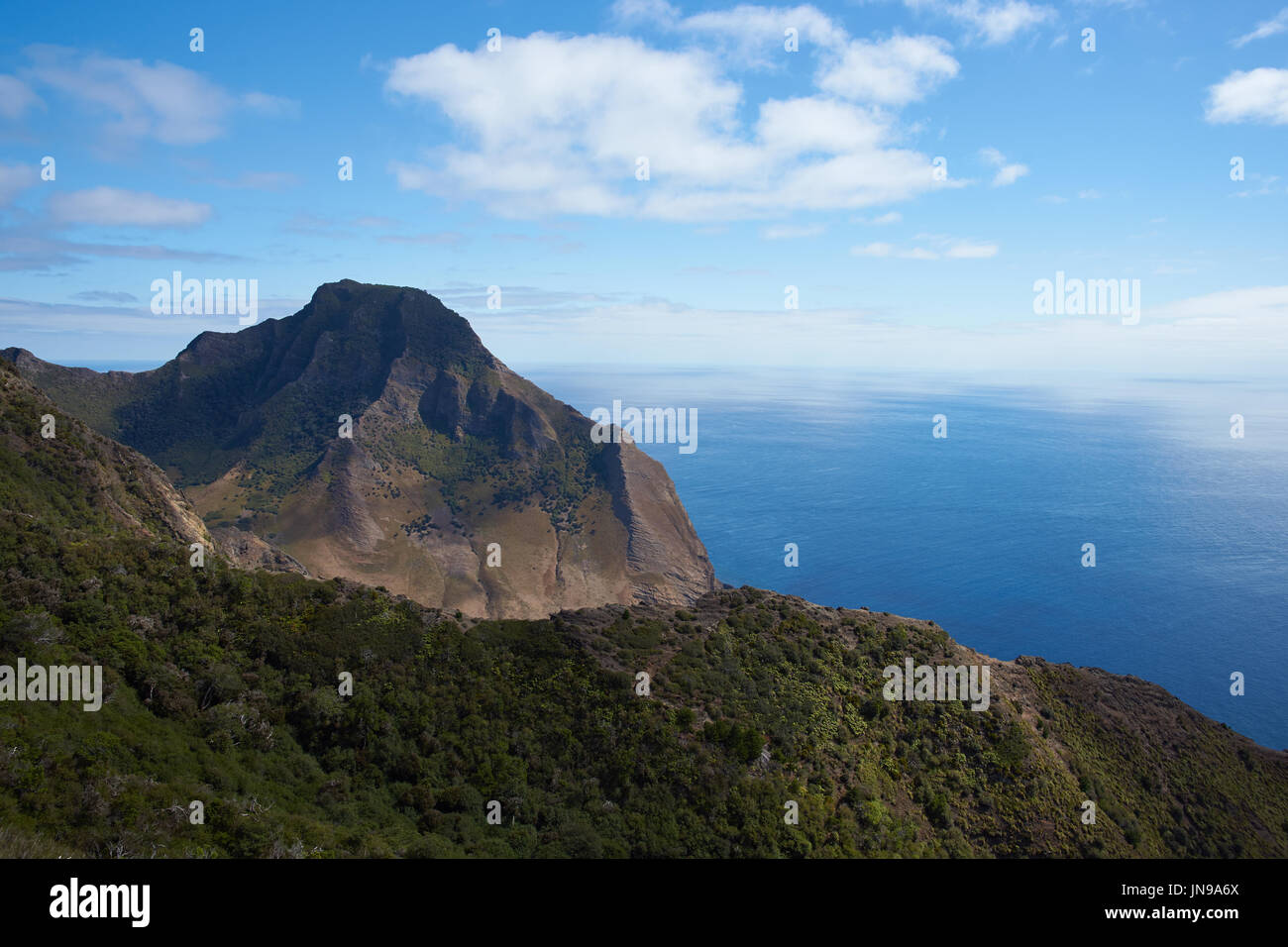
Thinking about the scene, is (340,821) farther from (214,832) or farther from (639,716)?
(639,716)

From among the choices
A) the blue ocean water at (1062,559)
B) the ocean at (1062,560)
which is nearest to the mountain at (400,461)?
the ocean at (1062,560)

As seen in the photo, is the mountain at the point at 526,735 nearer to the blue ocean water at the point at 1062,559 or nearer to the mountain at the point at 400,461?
the mountain at the point at 400,461

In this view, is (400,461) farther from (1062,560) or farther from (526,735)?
(1062,560)

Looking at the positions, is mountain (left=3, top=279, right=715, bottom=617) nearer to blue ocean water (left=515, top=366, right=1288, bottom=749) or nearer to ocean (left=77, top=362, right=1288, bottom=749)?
ocean (left=77, top=362, right=1288, bottom=749)

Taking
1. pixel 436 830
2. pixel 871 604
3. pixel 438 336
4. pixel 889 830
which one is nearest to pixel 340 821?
pixel 436 830

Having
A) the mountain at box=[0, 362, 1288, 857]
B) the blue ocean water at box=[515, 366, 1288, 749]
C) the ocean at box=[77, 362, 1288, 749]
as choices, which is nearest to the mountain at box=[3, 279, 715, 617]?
the ocean at box=[77, 362, 1288, 749]

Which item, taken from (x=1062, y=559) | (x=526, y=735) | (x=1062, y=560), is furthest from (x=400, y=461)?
(x=1062, y=559)
